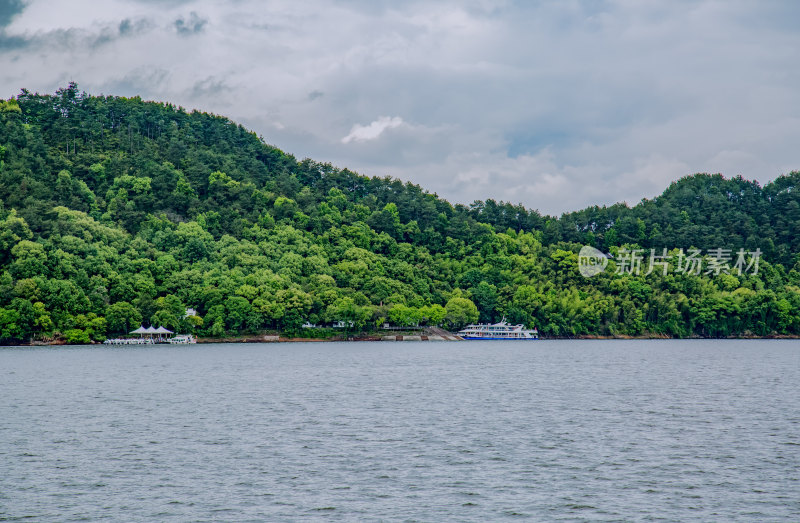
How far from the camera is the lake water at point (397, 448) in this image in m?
25.7

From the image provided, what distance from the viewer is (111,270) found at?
13575cm

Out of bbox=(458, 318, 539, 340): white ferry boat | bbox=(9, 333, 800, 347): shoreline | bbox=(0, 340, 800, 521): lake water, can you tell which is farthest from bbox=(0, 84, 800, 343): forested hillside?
bbox=(0, 340, 800, 521): lake water

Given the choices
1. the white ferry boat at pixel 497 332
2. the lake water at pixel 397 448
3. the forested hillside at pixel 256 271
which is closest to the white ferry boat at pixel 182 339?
the forested hillside at pixel 256 271

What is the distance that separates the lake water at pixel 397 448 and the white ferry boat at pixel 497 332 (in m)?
99.6

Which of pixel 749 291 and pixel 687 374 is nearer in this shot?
pixel 687 374

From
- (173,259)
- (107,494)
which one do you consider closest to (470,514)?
(107,494)

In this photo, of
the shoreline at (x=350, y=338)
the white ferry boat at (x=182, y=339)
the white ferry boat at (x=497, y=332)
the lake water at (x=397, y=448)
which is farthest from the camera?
the white ferry boat at (x=497, y=332)

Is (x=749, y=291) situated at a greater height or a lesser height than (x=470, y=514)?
greater

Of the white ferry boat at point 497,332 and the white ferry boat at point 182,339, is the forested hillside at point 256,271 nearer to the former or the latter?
the white ferry boat at point 182,339

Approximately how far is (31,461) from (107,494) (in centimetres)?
702

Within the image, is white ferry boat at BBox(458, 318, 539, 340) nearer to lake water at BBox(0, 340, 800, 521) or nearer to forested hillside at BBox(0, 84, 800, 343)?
forested hillside at BBox(0, 84, 800, 343)

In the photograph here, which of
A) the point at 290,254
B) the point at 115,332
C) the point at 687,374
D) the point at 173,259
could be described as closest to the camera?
the point at 687,374

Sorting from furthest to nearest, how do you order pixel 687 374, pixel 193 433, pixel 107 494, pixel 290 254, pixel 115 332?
pixel 290 254, pixel 115 332, pixel 687 374, pixel 193 433, pixel 107 494

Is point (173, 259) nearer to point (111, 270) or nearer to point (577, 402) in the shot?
point (111, 270)
